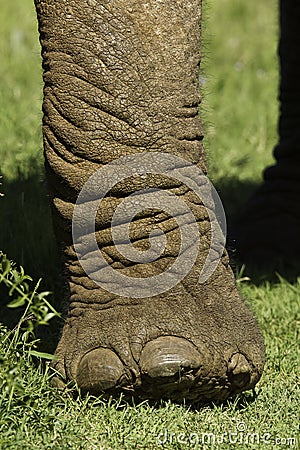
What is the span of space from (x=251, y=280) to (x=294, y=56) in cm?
97

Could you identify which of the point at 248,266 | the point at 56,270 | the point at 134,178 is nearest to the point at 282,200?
the point at 248,266

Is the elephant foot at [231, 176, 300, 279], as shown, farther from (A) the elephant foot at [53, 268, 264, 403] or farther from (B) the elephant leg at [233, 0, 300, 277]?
(A) the elephant foot at [53, 268, 264, 403]

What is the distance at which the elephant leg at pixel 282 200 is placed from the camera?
439 cm

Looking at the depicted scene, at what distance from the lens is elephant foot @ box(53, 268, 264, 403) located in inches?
107

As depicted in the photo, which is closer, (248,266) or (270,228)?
(248,266)

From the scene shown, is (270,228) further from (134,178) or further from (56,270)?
(134,178)

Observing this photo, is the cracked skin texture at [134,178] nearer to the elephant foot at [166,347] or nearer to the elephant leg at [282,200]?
the elephant foot at [166,347]

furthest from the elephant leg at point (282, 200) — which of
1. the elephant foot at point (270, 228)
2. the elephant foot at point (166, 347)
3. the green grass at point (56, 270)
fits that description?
the elephant foot at point (166, 347)

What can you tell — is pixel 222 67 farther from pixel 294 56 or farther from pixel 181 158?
pixel 181 158

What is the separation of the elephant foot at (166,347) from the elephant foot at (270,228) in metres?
1.52

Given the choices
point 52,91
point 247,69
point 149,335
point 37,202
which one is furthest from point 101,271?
point 247,69

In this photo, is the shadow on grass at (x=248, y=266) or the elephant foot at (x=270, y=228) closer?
the shadow on grass at (x=248, y=266)

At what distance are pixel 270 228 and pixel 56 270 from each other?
1.12 m

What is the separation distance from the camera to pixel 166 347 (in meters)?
2.70
